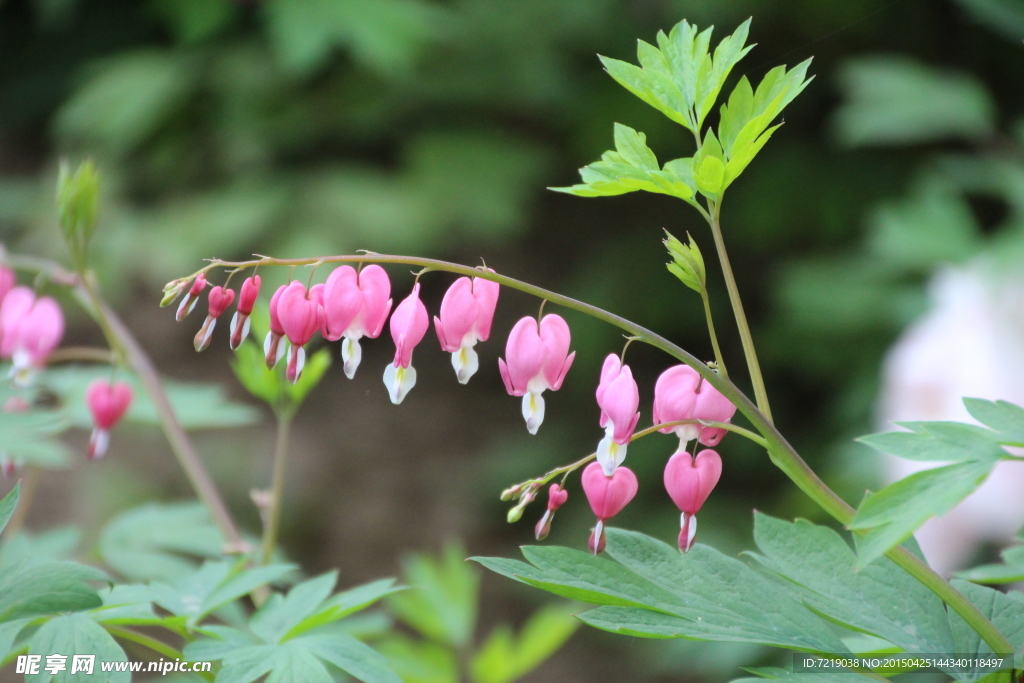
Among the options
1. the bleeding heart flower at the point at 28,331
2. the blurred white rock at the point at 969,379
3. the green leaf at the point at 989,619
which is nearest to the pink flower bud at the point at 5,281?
the bleeding heart flower at the point at 28,331

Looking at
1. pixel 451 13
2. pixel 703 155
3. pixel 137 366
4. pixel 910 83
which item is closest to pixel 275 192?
pixel 451 13

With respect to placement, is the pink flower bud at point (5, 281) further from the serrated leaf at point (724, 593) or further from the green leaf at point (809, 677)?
the green leaf at point (809, 677)

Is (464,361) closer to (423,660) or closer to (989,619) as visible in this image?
(989,619)

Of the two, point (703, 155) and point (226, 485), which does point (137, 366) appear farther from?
point (226, 485)

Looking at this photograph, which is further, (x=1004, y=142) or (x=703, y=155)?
(x=1004, y=142)

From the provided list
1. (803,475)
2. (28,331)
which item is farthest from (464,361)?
(28,331)

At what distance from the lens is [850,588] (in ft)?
1.89

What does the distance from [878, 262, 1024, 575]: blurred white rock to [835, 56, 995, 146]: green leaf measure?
1.52ft

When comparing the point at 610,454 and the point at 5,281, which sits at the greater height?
the point at 5,281

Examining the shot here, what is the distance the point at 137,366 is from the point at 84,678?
19.3 inches

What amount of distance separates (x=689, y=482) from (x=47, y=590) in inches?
17.5

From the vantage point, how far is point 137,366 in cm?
96

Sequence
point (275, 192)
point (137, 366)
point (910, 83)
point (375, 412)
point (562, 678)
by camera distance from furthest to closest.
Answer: point (375, 412), point (562, 678), point (275, 192), point (910, 83), point (137, 366)

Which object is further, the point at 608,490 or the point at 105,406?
the point at 105,406
